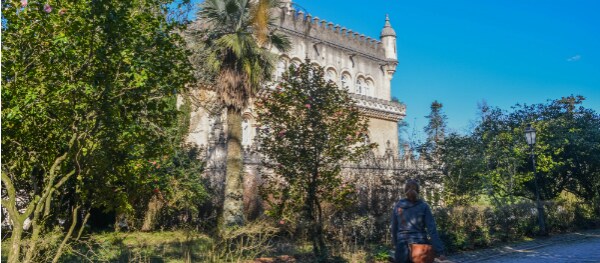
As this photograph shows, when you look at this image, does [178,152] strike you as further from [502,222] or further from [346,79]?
[346,79]

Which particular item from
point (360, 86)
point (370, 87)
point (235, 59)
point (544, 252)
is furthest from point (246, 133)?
point (544, 252)

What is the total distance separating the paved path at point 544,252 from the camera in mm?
11461

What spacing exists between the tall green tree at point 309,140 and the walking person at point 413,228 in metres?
4.04

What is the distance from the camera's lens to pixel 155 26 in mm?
8016

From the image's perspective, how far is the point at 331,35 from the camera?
3266 centimetres

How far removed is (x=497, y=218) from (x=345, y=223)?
18.6 feet

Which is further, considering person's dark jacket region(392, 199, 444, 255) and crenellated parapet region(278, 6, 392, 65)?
crenellated parapet region(278, 6, 392, 65)

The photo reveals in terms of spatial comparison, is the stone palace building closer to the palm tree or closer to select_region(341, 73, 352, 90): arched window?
select_region(341, 73, 352, 90): arched window

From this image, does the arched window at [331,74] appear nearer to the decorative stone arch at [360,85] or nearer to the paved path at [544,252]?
the decorative stone arch at [360,85]

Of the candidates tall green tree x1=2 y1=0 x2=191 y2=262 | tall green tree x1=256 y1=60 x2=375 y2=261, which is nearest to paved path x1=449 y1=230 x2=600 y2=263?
tall green tree x1=256 y1=60 x2=375 y2=261

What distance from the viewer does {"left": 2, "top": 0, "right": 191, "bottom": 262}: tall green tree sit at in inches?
264

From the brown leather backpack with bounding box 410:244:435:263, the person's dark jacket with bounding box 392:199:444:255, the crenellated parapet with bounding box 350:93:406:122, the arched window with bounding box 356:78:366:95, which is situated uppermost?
the arched window with bounding box 356:78:366:95

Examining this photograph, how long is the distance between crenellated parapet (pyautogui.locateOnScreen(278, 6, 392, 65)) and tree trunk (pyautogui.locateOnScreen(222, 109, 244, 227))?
1354 cm

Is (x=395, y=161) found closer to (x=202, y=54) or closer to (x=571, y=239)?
(x=571, y=239)
